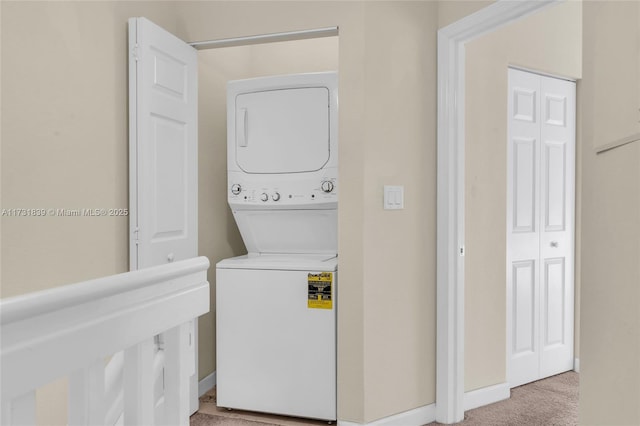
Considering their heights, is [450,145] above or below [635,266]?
above

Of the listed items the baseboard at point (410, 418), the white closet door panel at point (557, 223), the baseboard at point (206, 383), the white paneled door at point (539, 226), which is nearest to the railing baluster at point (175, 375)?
the baseboard at point (410, 418)

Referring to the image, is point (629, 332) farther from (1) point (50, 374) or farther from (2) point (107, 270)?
(2) point (107, 270)

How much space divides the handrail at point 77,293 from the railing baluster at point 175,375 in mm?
110

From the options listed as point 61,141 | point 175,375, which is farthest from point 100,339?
point 61,141

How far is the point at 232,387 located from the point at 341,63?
182cm

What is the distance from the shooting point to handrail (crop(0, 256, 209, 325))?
50 centimetres

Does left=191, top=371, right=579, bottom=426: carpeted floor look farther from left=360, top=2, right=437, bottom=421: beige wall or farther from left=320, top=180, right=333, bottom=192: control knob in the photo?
left=320, top=180, right=333, bottom=192: control knob

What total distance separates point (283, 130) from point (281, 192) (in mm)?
358

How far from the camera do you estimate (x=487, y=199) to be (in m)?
2.72

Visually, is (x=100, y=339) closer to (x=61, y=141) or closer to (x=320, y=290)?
(x=61, y=141)

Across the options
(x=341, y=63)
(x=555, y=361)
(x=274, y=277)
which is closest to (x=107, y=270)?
(x=274, y=277)

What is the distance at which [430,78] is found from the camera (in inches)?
97.2

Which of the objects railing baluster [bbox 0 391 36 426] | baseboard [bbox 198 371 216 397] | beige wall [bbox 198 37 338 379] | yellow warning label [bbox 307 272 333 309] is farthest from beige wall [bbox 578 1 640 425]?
baseboard [bbox 198 371 216 397]

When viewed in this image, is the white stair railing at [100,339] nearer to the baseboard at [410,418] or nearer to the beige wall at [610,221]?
the beige wall at [610,221]
